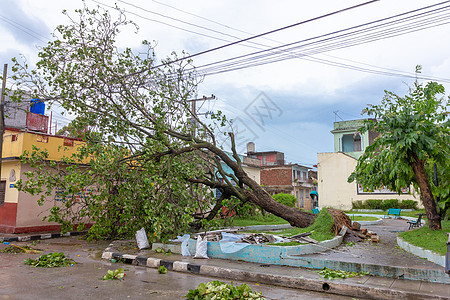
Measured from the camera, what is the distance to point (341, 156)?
1276 inches

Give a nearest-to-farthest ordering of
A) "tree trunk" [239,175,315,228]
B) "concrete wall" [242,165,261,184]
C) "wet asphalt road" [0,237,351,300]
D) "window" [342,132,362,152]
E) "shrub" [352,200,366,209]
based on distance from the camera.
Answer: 1. "wet asphalt road" [0,237,351,300]
2. "tree trunk" [239,175,315,228]
3. "concrete wall" [242,165,261,184]
4. "shrub" [352,200,366,209]
5. "window" [342,132,362,152]

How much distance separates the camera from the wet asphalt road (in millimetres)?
5832

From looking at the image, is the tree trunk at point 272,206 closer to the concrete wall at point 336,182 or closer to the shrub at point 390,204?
the shrub at point 390,204

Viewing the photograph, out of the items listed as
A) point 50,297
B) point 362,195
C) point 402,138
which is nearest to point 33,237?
point 50,297

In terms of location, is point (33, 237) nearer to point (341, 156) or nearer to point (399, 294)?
point (399, 294)

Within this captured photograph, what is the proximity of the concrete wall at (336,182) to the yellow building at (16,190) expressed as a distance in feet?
79.8

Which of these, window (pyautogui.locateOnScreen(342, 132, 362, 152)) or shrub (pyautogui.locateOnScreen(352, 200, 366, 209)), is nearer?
shrub (pyautogui.locateOnScreen(352, 200, 366, 209))

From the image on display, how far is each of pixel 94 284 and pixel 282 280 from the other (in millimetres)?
3650

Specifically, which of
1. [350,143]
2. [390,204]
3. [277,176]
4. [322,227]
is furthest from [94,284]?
[277,176]

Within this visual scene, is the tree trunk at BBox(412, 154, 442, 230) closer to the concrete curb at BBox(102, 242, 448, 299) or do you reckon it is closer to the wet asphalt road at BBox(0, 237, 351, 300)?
the concrete curb at BBox(102, 242, 448, 299)

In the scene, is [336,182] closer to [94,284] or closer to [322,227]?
[322,227]

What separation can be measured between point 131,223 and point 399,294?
24.9 ft

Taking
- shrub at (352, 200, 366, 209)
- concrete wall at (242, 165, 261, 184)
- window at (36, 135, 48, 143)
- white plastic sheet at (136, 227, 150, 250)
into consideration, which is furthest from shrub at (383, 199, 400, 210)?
window at (36, 135, 48, 143)

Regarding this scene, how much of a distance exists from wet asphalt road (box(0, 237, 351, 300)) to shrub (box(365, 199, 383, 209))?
25.4 meters
